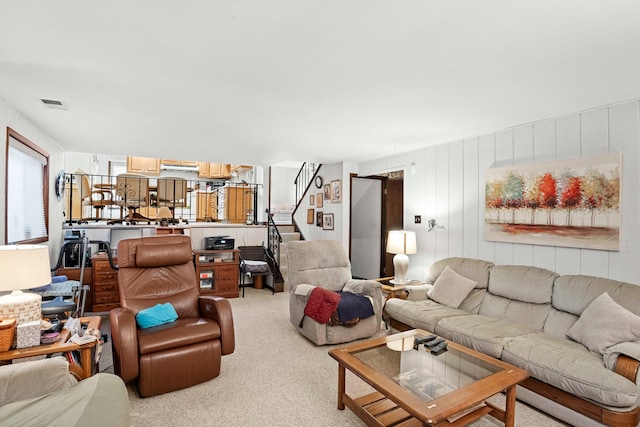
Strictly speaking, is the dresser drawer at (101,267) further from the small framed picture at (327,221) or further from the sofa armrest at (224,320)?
the small framed picture at (327,221)

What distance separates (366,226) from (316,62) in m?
4.76

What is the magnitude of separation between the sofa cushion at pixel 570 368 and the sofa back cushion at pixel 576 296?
0.22m

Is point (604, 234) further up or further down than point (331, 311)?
further up

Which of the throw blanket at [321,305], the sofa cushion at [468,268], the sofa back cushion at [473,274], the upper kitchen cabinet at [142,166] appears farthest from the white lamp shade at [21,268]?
the upper kitchen cabinet at [142,166]

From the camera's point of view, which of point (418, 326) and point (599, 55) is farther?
point (418, 326)

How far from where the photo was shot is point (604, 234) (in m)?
2.98

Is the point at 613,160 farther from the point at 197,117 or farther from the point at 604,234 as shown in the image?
the point at 197,117

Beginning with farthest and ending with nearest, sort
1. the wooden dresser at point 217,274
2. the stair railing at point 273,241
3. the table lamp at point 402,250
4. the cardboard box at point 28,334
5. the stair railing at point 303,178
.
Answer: the stair railing at point 303,178
the stair railing at point 273,241
the wooden dresser at point 217,274
the table lamp at point 402,250
the cardboard box at point 28,334

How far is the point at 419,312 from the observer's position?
3504 millimetres

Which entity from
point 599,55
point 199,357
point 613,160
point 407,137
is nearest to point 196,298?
point 199,357

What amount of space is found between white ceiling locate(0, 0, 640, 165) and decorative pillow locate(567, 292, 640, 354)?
1677mm

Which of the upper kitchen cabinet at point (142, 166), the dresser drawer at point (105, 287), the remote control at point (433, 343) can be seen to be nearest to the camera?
the remote control at point (433, 343)

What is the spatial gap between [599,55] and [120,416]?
328 centimetres

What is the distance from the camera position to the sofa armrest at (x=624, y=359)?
211cm
